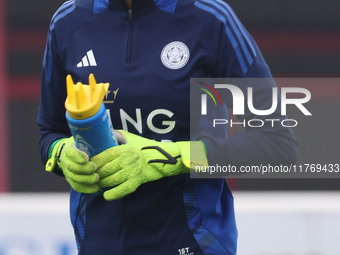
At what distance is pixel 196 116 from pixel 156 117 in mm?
102

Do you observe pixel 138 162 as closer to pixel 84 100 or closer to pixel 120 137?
pixel 120 137

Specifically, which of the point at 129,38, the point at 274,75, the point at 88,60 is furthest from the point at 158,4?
the point at 274,75

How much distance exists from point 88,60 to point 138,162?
31 cm

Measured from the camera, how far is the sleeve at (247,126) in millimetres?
1691

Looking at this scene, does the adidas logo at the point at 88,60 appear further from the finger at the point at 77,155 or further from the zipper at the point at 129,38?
the finger at the point at 77,155

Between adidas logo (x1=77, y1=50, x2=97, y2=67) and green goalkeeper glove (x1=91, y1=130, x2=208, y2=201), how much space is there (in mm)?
206

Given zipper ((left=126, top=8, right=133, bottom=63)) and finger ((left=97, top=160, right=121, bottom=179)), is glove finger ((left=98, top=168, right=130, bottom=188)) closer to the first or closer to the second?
finger ((left=97, top=160, right=121, bottom=179))

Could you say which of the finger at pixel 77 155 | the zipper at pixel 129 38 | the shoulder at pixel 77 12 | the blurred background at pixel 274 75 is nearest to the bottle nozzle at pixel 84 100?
the finger at pixel 77 155

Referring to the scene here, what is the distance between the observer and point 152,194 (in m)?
1.71

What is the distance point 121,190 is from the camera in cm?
160

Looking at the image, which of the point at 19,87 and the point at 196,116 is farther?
the point at 19,87

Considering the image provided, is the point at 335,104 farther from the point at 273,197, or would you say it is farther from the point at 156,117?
the point at 156,117

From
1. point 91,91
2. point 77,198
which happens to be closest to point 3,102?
point 77,198

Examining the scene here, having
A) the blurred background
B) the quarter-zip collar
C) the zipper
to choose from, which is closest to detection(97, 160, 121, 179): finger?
the zipper
